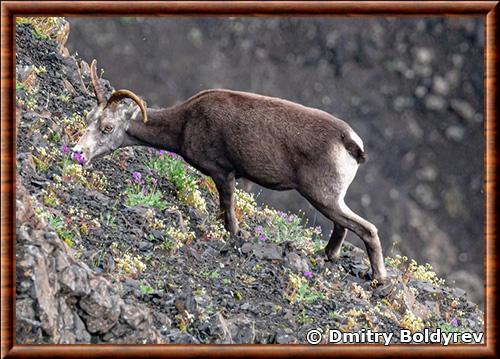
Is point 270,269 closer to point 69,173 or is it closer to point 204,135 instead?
point 204,135

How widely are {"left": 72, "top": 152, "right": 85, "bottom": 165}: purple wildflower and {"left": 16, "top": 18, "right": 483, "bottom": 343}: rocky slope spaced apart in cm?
18

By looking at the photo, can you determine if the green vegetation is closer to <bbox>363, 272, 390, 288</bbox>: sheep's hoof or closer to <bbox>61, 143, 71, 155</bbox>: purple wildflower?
<bbox>61, 143, 71, 155</bbox>: purple wildflower

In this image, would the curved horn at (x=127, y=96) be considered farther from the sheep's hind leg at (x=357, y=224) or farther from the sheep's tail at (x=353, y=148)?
the sheep's hind leg at (x=357, y=224)

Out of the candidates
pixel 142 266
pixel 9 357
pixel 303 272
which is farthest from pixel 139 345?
pixel 303 272

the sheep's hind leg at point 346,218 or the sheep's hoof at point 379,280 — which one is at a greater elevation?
the sheep's hind leg at point 346,218

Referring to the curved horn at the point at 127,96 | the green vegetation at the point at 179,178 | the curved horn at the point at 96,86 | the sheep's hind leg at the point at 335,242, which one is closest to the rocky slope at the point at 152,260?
the green vegetation at the point at 179,178

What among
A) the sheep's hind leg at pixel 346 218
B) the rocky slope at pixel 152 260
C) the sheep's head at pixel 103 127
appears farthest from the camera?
the sheep's head at pixel 103 127

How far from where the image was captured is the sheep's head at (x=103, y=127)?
37.1 ft

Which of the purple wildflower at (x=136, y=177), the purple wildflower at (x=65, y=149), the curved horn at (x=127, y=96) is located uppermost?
the curved horn at (x=127, y=96)

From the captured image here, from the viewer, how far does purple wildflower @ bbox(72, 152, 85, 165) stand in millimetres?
11172

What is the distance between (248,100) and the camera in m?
11.2

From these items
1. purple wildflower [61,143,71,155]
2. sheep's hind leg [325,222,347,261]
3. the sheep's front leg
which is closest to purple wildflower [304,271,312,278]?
sheep's hind leg [325,222,347,261]

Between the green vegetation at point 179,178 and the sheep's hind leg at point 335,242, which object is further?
the green vegetation at point 179,178
